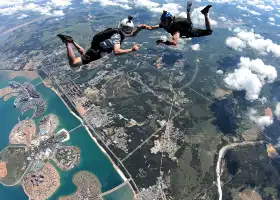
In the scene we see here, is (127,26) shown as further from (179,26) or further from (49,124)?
(49,124)

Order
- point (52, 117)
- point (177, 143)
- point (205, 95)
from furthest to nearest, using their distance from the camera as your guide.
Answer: point (205, 95) < point (52, 117) < point (177, 143)

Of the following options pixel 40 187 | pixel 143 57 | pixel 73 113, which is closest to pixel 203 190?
pixel 40 187

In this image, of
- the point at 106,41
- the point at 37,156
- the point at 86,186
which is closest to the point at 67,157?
Result: the point at 37,156

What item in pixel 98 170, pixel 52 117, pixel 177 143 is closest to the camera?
pixel 98 170

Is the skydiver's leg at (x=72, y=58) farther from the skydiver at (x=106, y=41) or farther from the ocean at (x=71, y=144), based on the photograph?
the ocean at (x=71, y=144)

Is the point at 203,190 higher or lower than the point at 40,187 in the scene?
lower

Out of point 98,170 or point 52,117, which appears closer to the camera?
point 98,170

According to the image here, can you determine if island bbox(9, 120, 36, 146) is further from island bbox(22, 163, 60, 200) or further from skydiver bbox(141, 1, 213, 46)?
skydiver bbox(141, 1, 213, 46)

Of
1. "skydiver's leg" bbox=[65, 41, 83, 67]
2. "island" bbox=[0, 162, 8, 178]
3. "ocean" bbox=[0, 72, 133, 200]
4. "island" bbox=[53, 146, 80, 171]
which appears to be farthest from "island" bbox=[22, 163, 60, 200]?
"skydiver's leg" bbox=[65, 41, 83, 67]

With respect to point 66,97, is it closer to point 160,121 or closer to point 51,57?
point 160,121
